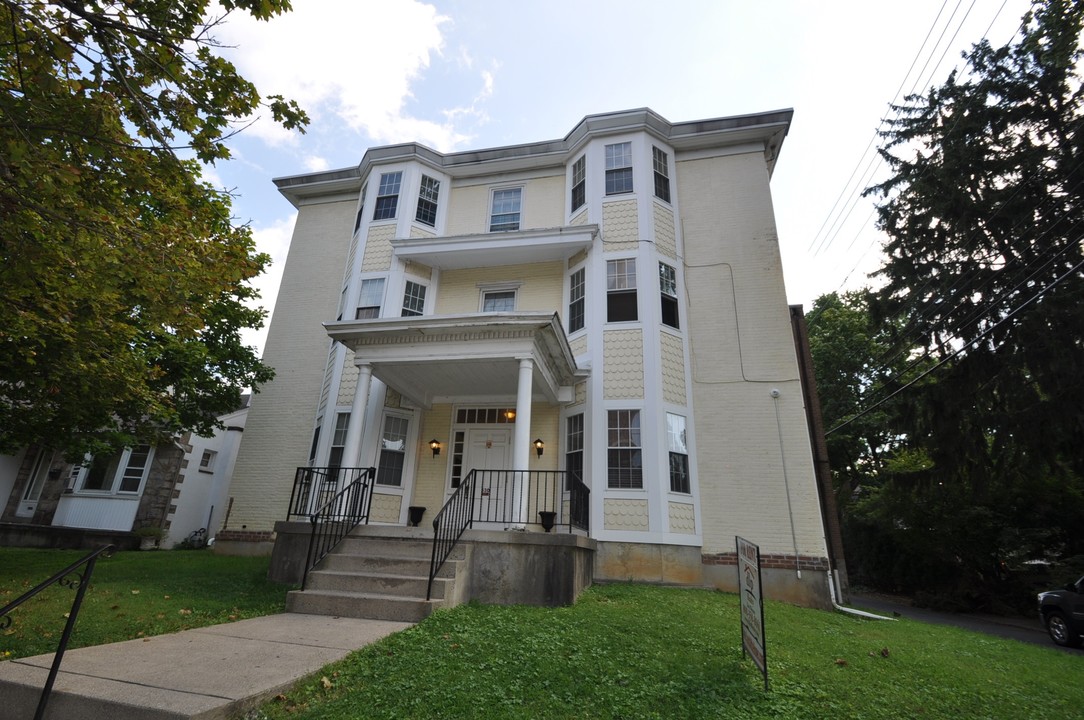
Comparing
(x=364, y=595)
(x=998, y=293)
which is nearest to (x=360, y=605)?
(x=364, y=595)

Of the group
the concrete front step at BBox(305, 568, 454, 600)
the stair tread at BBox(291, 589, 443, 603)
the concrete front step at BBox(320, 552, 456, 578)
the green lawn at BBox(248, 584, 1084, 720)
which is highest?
the concrete front step at BBox(320, 552, 456, 578)

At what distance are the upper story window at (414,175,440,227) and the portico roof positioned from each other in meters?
5.43

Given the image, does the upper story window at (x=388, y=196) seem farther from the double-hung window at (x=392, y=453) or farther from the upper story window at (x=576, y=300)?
the double-hung window at (x=392, y=453)

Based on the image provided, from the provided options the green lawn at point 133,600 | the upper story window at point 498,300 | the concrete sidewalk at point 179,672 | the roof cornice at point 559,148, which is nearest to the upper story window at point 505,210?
the roof cornice at point 559,148

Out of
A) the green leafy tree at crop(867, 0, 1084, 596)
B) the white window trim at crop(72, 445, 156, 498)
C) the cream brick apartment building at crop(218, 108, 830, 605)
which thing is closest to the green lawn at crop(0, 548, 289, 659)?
the cream brick apartment building at crop(218, 108, 830, 605)

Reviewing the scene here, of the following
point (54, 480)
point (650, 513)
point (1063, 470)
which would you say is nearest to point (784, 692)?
point (650, 513)

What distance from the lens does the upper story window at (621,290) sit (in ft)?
37.7

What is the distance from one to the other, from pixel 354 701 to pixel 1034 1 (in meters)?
17.7

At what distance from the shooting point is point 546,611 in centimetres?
625

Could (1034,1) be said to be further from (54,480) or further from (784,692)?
(54,480)

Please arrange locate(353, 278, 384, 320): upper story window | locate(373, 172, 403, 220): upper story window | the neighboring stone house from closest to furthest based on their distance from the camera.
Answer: locate(353, 278, 384, 320): upper story window < locate(373, 172, 403, 220): upper story window < the neighboring stone house

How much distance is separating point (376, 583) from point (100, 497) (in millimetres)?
15677

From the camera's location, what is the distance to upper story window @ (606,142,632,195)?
506 inches

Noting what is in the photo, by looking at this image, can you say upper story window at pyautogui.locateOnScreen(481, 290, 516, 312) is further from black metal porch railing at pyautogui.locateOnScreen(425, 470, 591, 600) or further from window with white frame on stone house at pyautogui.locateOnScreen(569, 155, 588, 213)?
black metal porch railing at pyautogui.locateOnScreen(425, 470, 591, 600)
